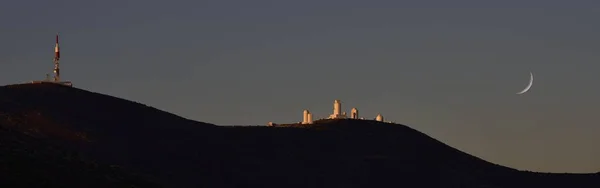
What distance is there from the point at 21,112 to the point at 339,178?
44436 mm

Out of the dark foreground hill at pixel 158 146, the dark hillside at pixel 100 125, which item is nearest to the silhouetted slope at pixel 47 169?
the dark foreground hill at pixel 158 146

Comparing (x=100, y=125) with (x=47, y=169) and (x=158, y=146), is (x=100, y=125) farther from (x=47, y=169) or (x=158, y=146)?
(x=47, y=169)

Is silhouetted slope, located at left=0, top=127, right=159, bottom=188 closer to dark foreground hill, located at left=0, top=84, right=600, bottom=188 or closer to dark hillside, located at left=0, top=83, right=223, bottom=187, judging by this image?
dark foreground hill, located at left=0, top=84, right=600, bottom=188

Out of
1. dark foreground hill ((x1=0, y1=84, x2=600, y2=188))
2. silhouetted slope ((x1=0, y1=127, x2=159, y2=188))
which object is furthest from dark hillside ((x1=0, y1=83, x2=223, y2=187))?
silhouetted slope ((x1=0, y1=127, x2=159, y2=188))

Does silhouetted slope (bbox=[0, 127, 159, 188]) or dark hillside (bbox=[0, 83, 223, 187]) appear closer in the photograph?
silhouetted slope (bbox=[0, 127, 159, 188])

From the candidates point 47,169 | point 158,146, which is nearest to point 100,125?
point 158,146

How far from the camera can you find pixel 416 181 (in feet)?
653

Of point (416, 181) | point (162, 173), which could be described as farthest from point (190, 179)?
point (416, 181)

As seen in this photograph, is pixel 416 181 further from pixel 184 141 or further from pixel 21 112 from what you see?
pixel 21 112

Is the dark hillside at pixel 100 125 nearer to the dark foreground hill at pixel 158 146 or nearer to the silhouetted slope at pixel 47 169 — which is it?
the dark foreground hill at pixel 158 146

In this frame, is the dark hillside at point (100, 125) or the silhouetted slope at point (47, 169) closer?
the silhouetted slope at point (47, 169)

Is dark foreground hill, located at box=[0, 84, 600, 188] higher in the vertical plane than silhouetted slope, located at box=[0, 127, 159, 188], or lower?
higher

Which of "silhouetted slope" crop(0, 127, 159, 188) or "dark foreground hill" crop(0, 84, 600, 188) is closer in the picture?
"silhouetted slope" crop(0, 127, 159, 188)

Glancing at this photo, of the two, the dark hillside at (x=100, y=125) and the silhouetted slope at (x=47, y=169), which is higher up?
the dark hillside at (x=100, y=125)
